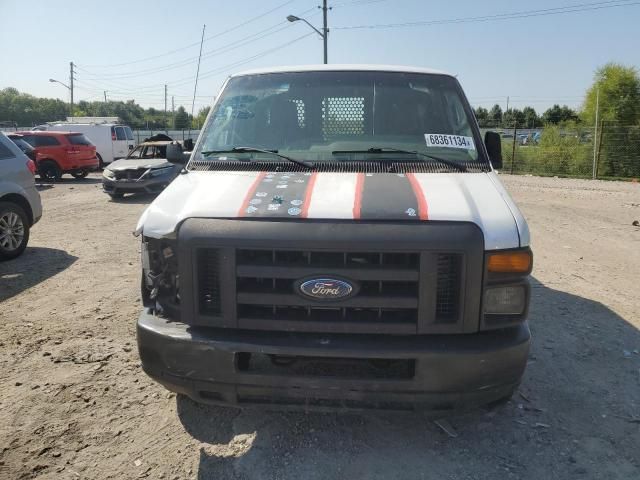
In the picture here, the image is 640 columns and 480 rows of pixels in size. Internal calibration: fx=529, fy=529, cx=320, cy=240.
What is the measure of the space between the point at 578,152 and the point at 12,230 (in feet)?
66.9

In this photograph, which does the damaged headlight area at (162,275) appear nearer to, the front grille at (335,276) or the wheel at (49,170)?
the front grille at (335,276)

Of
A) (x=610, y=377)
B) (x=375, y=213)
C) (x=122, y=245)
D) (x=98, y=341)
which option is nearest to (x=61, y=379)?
(x=98, y=341)

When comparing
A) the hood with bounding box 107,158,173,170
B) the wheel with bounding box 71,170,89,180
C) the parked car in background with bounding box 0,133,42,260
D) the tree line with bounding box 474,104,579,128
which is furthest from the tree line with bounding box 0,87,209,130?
the parked car in background with bounding box 0,133,42,260

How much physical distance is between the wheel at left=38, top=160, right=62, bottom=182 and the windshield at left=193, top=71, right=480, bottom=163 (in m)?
17.5

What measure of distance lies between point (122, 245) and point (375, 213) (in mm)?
6535

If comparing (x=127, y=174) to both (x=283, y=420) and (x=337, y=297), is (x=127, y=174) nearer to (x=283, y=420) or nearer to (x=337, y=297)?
(x=283, y=420)

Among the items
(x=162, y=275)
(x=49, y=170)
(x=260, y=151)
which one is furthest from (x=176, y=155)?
(x=49, y=170)

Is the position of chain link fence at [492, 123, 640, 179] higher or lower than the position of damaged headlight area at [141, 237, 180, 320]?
higher

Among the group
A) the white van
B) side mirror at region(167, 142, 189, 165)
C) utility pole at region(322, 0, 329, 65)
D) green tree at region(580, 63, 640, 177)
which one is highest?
utility pole at region(322, 0, 329, 65)

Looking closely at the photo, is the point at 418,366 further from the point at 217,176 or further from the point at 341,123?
the point at 341,123

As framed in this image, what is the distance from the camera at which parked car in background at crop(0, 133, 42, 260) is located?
732 cm

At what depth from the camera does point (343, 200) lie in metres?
2.82

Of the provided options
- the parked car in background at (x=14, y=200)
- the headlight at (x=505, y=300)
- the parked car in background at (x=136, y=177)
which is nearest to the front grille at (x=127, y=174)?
the parked car in background at (x=136, y=177)

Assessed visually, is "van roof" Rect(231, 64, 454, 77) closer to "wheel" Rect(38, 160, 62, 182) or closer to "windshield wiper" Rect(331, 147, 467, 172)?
"windshield wiper" Rect(331, 147, 467, 172)
